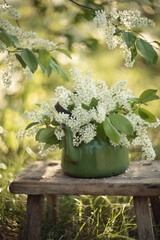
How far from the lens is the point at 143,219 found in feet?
3.34

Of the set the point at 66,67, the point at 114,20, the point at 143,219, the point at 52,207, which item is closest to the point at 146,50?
the point at 114,20

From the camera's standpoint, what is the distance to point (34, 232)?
1083mm

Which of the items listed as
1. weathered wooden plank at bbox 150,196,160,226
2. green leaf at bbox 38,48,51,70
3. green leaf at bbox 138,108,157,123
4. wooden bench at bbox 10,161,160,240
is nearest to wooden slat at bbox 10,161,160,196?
wooden bench at bbox 10,161,160,240

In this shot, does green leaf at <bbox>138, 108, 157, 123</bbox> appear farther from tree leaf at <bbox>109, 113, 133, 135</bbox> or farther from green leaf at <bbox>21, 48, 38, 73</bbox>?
green leaf at <bbox>21, 48, 38, 73</bbox>

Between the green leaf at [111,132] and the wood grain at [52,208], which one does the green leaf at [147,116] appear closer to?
the green leaf at [111,132]

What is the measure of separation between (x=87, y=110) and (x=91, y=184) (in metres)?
0.25

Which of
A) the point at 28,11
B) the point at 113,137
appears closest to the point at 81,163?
the point at 113,137

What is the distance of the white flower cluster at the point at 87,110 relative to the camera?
0.94 meters

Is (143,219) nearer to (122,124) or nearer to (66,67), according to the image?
(122,124)

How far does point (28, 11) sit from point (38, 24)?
160 mm

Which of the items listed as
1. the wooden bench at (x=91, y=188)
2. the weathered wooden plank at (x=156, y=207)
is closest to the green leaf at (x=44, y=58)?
the wooden bench at (x=91, y=188)

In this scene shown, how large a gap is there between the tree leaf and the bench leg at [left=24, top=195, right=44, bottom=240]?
0.43 meters

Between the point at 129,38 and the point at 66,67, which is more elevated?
the point at 66,67

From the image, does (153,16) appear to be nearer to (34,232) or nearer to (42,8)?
(42,8)
